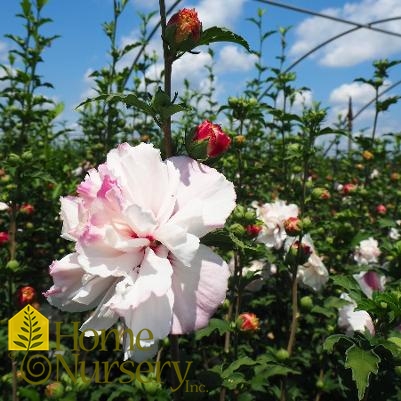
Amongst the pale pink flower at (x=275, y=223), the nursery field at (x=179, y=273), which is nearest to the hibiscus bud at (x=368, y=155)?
the nursery field at (x=179, y=273)

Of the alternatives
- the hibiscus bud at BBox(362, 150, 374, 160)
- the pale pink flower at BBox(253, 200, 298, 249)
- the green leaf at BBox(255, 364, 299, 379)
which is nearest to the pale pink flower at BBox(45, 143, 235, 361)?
the green leaf at BBox(255, 364, 299, 379)

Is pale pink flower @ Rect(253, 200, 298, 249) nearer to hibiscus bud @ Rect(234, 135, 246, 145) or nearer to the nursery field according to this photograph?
the nursery field

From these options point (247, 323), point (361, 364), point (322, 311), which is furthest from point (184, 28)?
point (322, 311)

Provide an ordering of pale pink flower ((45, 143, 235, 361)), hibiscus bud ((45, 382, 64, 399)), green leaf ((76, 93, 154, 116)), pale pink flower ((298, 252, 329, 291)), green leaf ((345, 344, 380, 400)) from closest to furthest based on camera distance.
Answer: pale pink flower ((45, 143, 235, 361)) → green leaf ((76, 93, 154, 116)) → green leaf ((345, 344, 380, 400)) → hibiscus bud ((45, 382, 64, 399)) → pale pink flower ((298, 252, 329, 291))

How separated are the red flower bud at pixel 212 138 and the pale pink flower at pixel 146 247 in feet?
0.34

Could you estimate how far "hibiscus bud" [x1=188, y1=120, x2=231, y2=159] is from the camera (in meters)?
1.03

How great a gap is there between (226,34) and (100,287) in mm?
637

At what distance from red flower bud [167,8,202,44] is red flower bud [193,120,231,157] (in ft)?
0.65

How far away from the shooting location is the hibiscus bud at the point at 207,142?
3.38 ft

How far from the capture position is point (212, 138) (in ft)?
3.42

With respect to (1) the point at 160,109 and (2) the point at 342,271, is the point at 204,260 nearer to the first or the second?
(1) the point at 160,109

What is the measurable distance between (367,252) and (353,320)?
1.53 metres

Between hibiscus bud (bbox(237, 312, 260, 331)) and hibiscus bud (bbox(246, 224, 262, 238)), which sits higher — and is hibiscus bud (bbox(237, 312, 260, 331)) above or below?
below

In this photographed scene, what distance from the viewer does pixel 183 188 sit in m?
0.93
